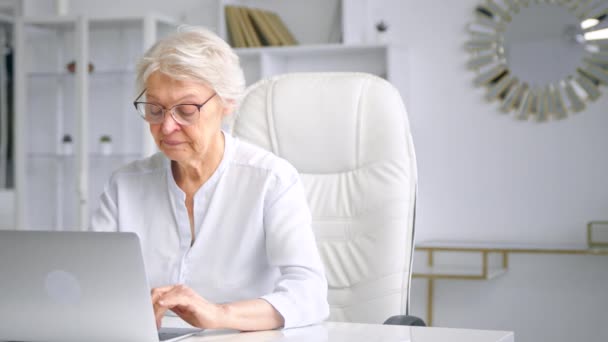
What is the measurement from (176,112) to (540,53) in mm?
2321

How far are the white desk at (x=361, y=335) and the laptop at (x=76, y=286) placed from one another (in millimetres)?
177

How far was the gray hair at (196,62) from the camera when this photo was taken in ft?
5.04

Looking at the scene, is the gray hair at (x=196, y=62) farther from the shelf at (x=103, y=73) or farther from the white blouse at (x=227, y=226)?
the shelf at (x=103, y=73)

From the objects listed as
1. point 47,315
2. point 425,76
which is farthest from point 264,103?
point 425,76

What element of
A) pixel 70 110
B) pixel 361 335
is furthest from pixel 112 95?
pixel 361 335

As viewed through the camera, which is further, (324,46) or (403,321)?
(324,46)

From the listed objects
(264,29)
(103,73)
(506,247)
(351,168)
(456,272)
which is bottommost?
(456,272)

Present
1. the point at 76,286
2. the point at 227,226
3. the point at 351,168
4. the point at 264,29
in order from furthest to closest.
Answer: the point at 264,29 → the point at 351,168 → the point at 227,226 → the point at 76,286

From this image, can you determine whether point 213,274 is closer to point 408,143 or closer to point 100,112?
point 408,143

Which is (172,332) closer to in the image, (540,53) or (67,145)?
(540,53)

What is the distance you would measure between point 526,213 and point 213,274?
2242 mm

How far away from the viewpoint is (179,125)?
1.54 metres

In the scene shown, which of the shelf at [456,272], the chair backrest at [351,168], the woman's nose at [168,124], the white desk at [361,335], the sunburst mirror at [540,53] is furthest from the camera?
the sunburst mirror at [540,53]

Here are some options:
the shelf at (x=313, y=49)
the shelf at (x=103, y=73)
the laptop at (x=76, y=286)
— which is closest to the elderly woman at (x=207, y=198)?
the laptop at (x=76, y=286)
